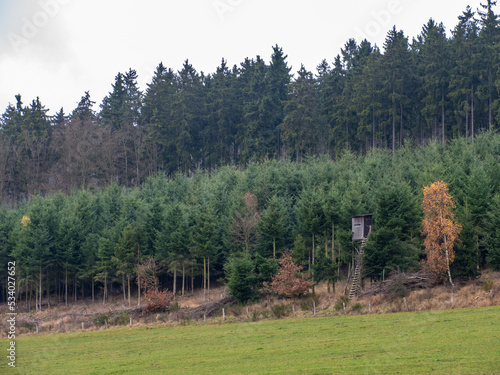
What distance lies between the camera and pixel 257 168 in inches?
3285

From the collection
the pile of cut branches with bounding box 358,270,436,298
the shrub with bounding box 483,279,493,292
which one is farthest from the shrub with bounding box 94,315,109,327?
the shrub with bounding box 483,279,493,292

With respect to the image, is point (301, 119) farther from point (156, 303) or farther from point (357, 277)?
point (156, 303)

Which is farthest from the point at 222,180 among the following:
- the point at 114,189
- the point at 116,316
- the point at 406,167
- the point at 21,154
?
the point at 21,154

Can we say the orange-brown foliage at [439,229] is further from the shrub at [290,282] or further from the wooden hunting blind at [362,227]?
the shrub at [290,282]

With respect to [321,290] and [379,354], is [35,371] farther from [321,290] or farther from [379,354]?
[321,290]

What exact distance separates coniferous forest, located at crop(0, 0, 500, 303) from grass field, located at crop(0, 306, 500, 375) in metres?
13.5

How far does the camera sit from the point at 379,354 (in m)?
26.1

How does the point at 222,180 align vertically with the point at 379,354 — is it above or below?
above

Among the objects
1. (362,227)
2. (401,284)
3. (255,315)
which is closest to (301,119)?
(362,227)

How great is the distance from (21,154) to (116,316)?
224 feet

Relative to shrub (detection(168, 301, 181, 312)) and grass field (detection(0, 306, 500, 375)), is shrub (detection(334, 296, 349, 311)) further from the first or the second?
shrub (detection(168, 301, 181, 312))

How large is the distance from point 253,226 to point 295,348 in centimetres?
3237

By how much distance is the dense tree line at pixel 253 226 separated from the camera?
5159 cm

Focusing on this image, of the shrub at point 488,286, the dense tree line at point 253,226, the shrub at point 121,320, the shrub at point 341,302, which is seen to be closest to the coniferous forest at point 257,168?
the dense tree line at point 253,226
